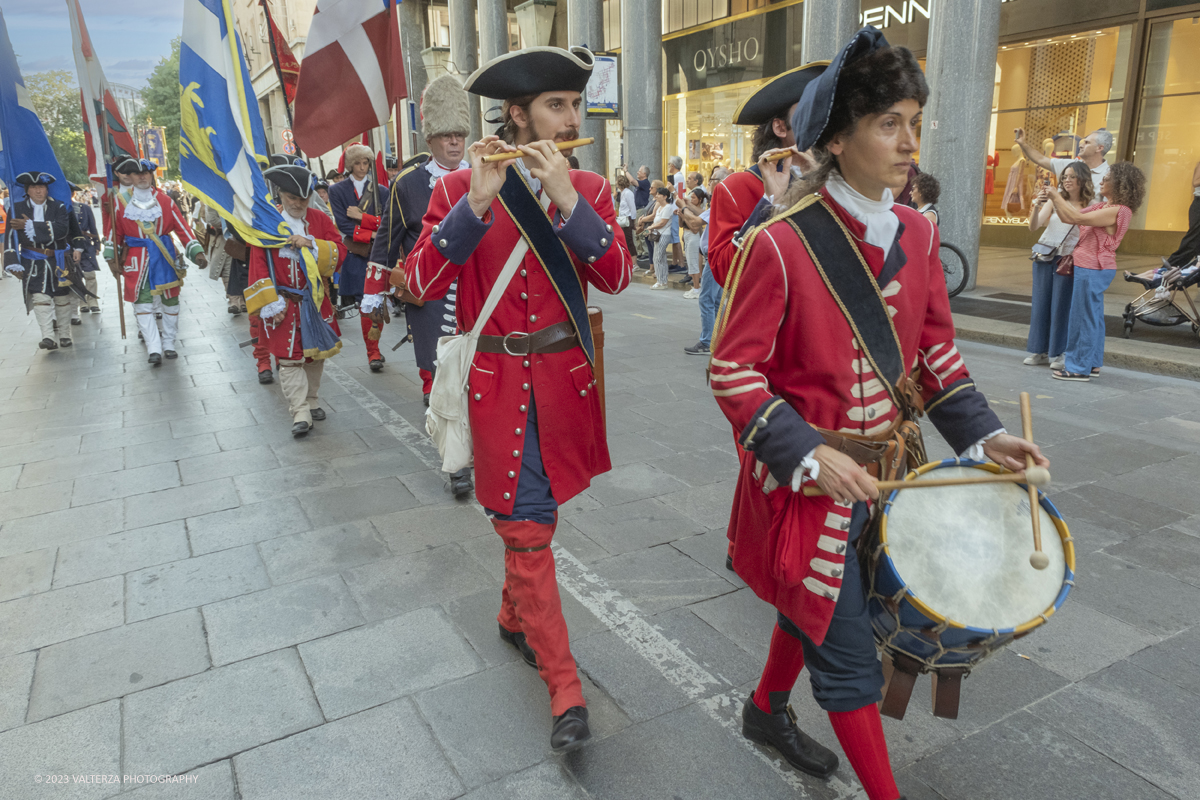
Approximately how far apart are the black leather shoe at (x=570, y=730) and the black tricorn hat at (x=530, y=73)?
6.17 feet

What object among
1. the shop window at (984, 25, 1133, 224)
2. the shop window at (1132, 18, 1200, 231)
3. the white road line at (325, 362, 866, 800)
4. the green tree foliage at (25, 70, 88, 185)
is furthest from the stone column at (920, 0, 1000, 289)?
the green tree foliage at (25, 70, 88, 185)

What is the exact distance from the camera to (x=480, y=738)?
2.68 metres

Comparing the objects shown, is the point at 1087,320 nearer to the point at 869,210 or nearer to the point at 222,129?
the point at 869,210

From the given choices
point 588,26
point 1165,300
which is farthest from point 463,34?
point 1165,300

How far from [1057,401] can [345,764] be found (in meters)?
6.02

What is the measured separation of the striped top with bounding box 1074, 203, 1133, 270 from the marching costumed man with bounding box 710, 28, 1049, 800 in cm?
596

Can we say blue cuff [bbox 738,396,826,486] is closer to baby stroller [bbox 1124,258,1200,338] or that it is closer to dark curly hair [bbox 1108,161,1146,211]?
dark curly hair [bbox 1108,161,1146,211]

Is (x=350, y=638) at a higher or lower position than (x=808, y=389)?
lower

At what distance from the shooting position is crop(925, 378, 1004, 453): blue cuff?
2.13m

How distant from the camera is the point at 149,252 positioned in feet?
29.5

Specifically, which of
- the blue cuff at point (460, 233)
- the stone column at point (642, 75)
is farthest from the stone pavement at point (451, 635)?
the stone column at point (642, 75)

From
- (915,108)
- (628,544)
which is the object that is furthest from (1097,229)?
(915,108)

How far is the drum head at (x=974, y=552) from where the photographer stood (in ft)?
6.07

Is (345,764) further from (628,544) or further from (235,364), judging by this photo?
(235,364)
